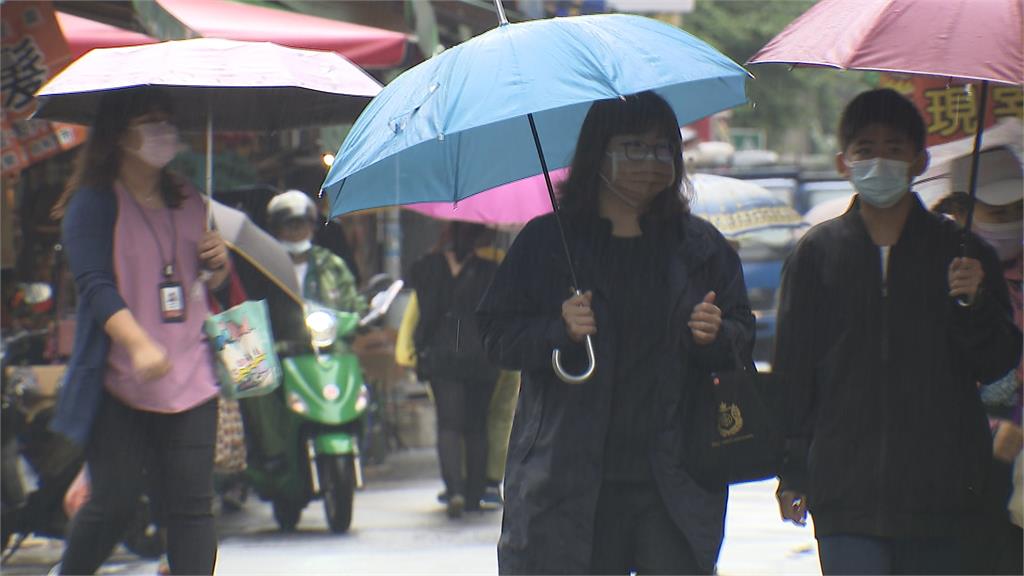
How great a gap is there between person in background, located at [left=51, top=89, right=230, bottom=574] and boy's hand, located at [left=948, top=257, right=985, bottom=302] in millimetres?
2249

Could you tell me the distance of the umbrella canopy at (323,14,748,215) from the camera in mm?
3736

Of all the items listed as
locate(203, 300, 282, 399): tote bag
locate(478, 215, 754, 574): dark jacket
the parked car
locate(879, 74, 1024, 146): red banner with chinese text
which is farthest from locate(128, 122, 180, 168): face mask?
the parked car

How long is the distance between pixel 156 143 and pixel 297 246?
13.8ft

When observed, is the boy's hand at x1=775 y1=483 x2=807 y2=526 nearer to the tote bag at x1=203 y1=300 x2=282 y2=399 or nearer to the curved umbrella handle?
the curved umbrella handle

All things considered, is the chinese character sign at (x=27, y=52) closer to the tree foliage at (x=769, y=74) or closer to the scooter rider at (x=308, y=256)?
the scooter rider at (x=308, y=256)

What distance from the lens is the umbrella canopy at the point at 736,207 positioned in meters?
8.19

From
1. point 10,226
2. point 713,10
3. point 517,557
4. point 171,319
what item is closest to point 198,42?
point 171,319

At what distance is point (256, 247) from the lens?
7.30 meters

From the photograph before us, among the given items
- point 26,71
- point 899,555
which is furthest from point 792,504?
point 26,71

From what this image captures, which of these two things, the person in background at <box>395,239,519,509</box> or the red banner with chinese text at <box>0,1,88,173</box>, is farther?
the person in background at <box>395,239,519,509</box>

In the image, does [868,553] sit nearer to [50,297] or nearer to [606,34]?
[606,34]

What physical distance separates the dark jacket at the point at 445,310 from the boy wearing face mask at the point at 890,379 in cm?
546

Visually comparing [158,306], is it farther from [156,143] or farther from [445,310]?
[445,310]

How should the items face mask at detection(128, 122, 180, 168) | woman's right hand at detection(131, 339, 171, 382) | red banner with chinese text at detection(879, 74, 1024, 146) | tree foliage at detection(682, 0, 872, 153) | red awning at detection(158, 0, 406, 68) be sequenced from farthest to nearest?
tree foliage at detection(682, 0, 872, 153) → red awning at detection(158, 0, 406, 68) → red banner with chinese text at detection(879, 74, 1024, 146) → face mask at detection(128, 122, 180, 168) → woman's right hand at detection(131, 339, 171, 382)
